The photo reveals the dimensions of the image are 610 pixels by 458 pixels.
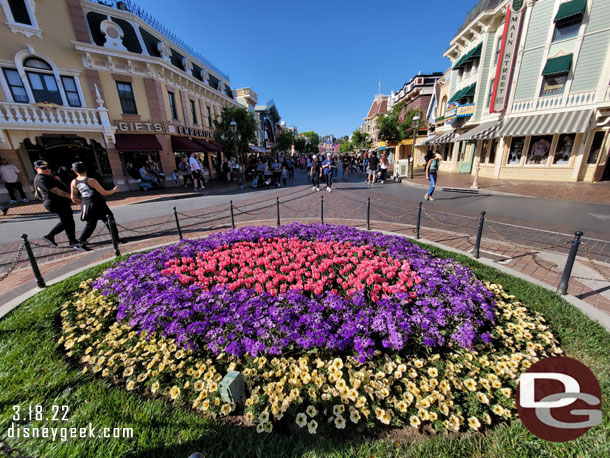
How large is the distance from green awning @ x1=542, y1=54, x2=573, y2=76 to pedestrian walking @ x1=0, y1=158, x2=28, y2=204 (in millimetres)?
26229

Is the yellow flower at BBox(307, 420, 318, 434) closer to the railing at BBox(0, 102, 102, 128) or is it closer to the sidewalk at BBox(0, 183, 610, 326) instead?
the sidewalk at BBox(0, 183, 610, 326)

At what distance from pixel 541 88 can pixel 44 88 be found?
25976mm

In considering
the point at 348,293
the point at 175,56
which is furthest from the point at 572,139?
the point at 175,56

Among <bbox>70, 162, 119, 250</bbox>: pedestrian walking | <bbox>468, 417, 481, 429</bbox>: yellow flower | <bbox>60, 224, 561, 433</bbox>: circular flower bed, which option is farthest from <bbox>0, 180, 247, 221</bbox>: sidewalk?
<bbox>468, 417, 481, 429</bbox>: yellow flower

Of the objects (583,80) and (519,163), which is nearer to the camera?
(583,80)

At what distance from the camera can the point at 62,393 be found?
227cm

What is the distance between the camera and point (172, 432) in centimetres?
197

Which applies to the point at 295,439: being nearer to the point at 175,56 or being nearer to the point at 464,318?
the point at 464,318

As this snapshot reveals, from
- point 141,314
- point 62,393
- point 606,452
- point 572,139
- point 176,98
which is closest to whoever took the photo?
point 606,452

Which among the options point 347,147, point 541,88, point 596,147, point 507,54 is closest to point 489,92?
point 507,54

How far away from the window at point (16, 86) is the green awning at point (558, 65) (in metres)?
26.2

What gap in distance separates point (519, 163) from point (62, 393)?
21146 mm

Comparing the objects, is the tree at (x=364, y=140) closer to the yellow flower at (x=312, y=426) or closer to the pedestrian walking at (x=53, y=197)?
the pedestrian walking at (x=53, y=197)

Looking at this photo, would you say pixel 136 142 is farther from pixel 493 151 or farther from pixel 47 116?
pixel 493 151
